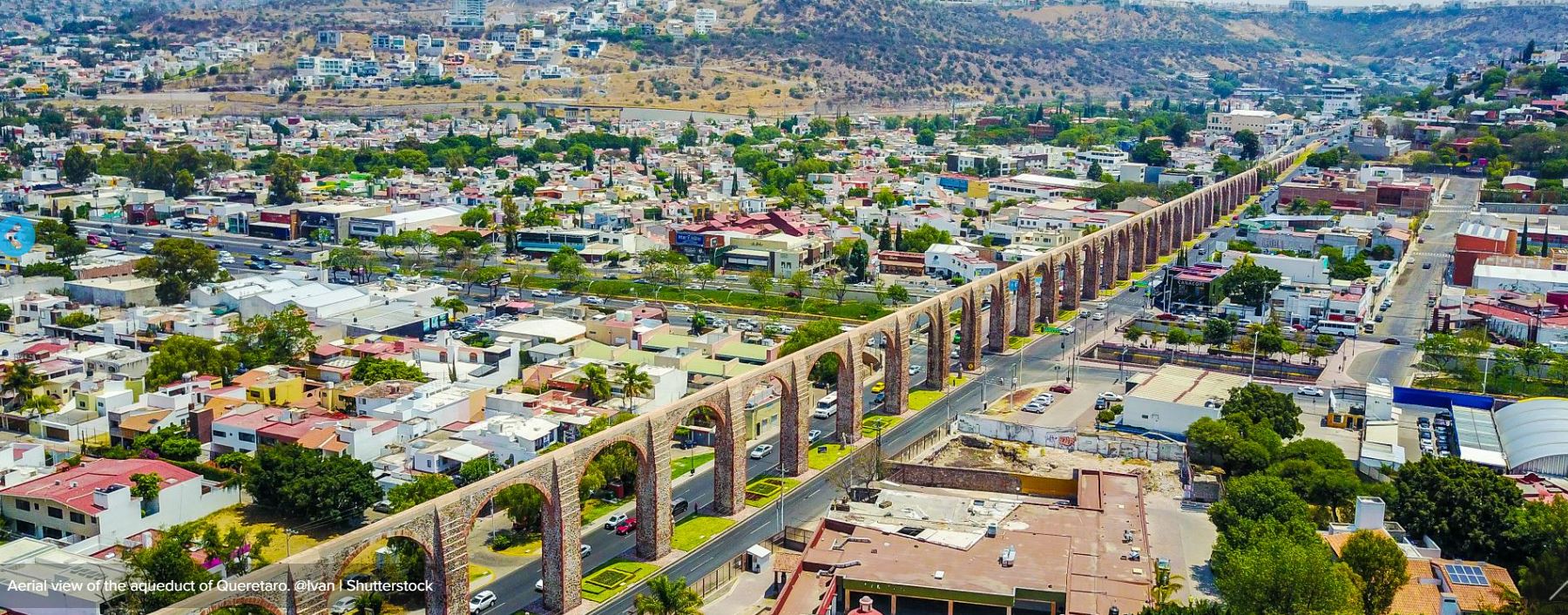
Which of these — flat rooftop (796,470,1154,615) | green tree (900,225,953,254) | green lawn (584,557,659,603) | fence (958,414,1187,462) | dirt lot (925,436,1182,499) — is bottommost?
green lawn (584,557,659,603)

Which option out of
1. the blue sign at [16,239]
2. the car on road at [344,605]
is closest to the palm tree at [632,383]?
the car on road at [344,605]

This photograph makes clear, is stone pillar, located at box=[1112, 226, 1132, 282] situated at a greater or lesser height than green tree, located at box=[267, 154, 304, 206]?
lesser

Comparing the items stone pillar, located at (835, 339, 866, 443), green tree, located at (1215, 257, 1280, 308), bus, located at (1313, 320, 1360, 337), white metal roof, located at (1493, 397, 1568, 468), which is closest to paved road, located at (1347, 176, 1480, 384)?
bus, located at (1313, 320, 1360, 337)

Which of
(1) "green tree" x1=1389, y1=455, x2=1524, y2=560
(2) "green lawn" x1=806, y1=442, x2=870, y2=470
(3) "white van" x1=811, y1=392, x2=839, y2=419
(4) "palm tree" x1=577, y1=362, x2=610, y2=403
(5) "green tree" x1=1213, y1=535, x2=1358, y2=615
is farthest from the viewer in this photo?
(3) "white van" x1=811, y1=392, x2=839, y2=419

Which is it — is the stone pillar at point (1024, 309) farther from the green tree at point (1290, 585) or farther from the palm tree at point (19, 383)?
the palm tree at point (19, 383)

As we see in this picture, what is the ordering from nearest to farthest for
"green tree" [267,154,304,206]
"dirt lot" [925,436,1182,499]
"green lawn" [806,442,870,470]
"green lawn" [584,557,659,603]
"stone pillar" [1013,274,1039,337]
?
1. "green lawn" [584,557,659,603]
2. "dirt lot" [925,436,1182,499]
3. "green lawn" [806,442,870,470]
4. "stone pillar" [1013,274,1039,337]
5. "green tree" [267,154,304,206]

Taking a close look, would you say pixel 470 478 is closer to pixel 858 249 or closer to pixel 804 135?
pixel 858 249

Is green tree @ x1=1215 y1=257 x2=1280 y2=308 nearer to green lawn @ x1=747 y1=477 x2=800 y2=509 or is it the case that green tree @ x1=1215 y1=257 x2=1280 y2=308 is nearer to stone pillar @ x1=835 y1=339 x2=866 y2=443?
stone pillar @ x1=835 y1=339 x2=866 y2=443

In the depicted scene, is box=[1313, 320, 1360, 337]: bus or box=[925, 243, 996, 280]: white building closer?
box=[1313, 320, 1360, 337]: bus
